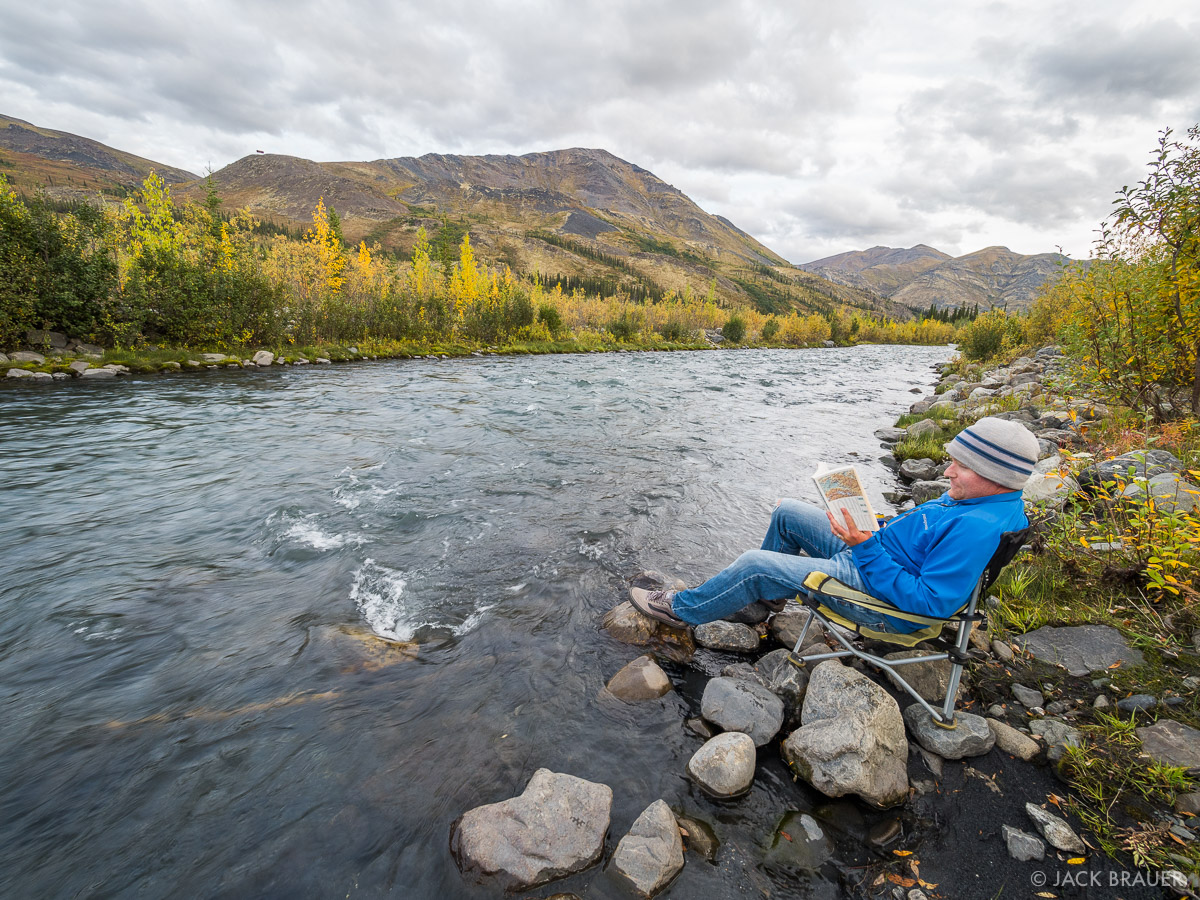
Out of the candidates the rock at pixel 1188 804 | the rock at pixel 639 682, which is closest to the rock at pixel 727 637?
the rock at pixel 639 682

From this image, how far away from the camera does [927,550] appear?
3.66 m

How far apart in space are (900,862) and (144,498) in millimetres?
11847

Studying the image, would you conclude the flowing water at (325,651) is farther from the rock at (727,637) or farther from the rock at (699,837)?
the rock at (727,637)

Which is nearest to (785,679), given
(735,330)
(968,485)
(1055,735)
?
(1055,735)

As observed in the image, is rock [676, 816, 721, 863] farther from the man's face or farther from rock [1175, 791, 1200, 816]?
the man's face

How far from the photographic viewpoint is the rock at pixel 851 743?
10.8 feet

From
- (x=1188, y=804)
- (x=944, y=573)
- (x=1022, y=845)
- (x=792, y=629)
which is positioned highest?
(x=944, y=573)

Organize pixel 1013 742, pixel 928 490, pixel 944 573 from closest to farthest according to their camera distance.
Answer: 1. pixel 944 573
2. pixel 1013 742
3. pixel 928 490

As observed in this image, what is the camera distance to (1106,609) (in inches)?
175

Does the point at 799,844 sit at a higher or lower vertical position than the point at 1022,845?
lower

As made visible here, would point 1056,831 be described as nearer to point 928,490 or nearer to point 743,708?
point 743,708

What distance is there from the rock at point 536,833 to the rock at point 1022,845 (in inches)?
98.2

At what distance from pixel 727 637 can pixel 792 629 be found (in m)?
0.73

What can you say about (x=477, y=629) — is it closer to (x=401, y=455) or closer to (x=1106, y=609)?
(x=1106, y=609)
